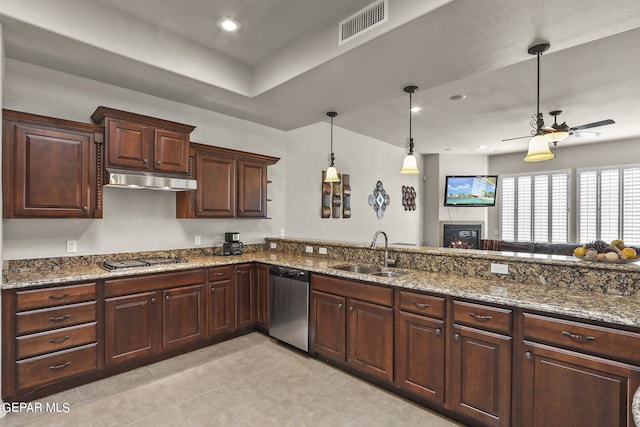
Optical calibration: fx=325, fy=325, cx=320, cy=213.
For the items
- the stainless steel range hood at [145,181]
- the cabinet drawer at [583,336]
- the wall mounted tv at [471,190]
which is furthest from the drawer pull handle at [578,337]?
the wall mounted tv at [471,190]

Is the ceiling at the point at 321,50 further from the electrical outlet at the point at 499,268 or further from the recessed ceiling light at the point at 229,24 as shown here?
the electrical outlet at the point at 499,268

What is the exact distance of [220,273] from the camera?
11.4 feet

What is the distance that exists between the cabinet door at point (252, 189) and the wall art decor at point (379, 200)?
2.82 metres

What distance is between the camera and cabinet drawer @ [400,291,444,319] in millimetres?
2262

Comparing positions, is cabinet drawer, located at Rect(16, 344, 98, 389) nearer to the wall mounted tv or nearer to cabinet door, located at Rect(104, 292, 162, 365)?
cabinet door, located at Rect(104, 292, 162, 365)

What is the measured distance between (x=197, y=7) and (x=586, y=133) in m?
6.06

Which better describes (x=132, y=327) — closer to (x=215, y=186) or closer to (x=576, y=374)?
(x=215, y=186)

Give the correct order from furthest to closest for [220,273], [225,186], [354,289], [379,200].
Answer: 1. [379,200]
2. [225,186]
3. [220,273]
4. [354,289]

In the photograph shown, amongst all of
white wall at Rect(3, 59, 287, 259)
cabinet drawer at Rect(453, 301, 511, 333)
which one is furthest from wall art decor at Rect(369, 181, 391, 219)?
cabinet drawer at Rect(453, 301, 511, 333)

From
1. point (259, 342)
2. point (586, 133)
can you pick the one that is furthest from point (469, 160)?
point (259, 342)

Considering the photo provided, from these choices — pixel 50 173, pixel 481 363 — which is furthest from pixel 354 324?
pixel 50 173

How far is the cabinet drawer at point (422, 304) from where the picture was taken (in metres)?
2.26

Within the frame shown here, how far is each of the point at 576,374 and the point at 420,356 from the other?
911mm

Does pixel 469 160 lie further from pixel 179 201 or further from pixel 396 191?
pixel 179 201
